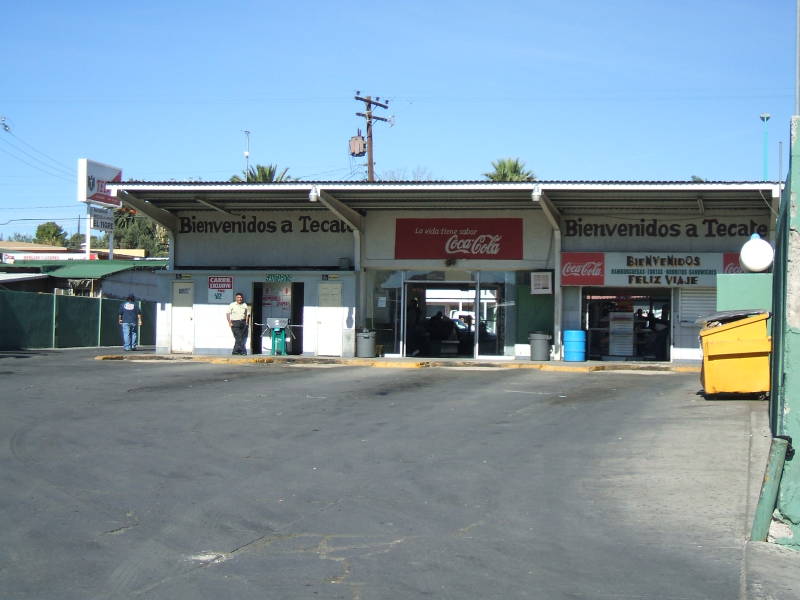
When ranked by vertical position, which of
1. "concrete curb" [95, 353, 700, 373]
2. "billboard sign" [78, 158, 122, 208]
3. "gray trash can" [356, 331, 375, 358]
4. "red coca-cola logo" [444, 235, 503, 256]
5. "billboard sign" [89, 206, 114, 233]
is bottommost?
"concrete curb" [95, 353, 700, 373]

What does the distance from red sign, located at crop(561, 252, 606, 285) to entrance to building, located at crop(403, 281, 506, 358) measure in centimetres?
198

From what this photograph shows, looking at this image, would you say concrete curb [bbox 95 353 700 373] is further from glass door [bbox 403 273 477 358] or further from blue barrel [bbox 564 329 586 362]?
glass door [bbox 403 273 477 358]

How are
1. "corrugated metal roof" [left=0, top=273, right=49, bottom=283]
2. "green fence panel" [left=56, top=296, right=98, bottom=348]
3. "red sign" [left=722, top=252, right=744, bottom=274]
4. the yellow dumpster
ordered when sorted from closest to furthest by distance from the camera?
the yellow dumpster → "red sign" [left=722, top=252, right=744, bottom=274] → "green fence panel" [left=56, top=296, right=98, bottom=348] → "corrugated metal roof" [left=0, top=273, right=49, bottom=283]

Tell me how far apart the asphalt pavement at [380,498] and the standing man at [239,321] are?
11.1 metres

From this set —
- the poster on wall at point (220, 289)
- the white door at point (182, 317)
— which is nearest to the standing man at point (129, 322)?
the white door at point (182, 317)

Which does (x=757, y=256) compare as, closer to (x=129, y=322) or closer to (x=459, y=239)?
(x=459, y=239)

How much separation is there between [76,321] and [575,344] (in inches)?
776

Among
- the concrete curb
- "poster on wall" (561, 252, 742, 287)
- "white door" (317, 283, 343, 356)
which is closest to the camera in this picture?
the concrete curb

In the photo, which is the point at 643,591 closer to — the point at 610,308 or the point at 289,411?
the point at 289,411

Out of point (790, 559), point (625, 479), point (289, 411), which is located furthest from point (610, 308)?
point (790, 559)

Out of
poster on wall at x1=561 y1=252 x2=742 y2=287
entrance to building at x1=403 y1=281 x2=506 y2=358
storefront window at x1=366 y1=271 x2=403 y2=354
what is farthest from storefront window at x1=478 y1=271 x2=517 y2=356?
storefront window at x1=366 y1=271 x2=403 y2=354

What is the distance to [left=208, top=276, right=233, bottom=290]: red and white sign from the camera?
2636cm

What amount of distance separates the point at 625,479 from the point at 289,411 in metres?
5.77

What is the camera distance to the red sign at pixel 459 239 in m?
25.3
